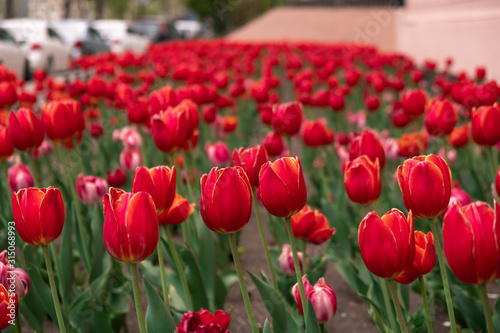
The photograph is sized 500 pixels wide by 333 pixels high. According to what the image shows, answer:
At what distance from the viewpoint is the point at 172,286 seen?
2293 mm

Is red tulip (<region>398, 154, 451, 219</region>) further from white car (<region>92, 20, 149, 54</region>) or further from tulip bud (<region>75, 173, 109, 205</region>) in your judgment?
white car (<region>92, 20, 149, 54</region>)

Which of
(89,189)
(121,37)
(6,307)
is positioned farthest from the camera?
(121,37)

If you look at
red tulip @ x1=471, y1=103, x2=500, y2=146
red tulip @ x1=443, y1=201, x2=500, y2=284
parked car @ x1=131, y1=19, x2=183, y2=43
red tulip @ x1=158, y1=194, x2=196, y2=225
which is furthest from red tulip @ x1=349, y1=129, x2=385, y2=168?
parked car @ x1=131, y1=19, x2=183, y2=43

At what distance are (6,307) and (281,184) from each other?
0.67m

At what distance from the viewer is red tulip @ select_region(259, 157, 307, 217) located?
137 centimetres

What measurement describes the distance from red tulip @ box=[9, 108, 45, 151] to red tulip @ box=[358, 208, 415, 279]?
55.9 inches

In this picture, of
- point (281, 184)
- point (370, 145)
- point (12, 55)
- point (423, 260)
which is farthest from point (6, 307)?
point (12, 55)

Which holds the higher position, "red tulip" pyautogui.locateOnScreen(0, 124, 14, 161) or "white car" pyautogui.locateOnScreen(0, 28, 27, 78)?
"red tulip" pyautogui.locateOnScreen(0, 124, 14, 161)

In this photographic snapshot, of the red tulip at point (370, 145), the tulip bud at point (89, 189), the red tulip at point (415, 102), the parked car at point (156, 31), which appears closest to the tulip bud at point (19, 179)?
the tulip bud at point (89, 189)

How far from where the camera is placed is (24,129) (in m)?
2.18

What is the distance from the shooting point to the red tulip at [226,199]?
1292 mm

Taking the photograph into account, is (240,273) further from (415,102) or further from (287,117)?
(415,102)

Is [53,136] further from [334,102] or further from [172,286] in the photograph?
[334,102]

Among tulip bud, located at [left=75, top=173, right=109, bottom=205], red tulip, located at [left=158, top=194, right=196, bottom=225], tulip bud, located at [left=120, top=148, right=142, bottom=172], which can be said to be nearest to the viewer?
red tulip, located at [left=158, top=194, right=196, bottom=225]
